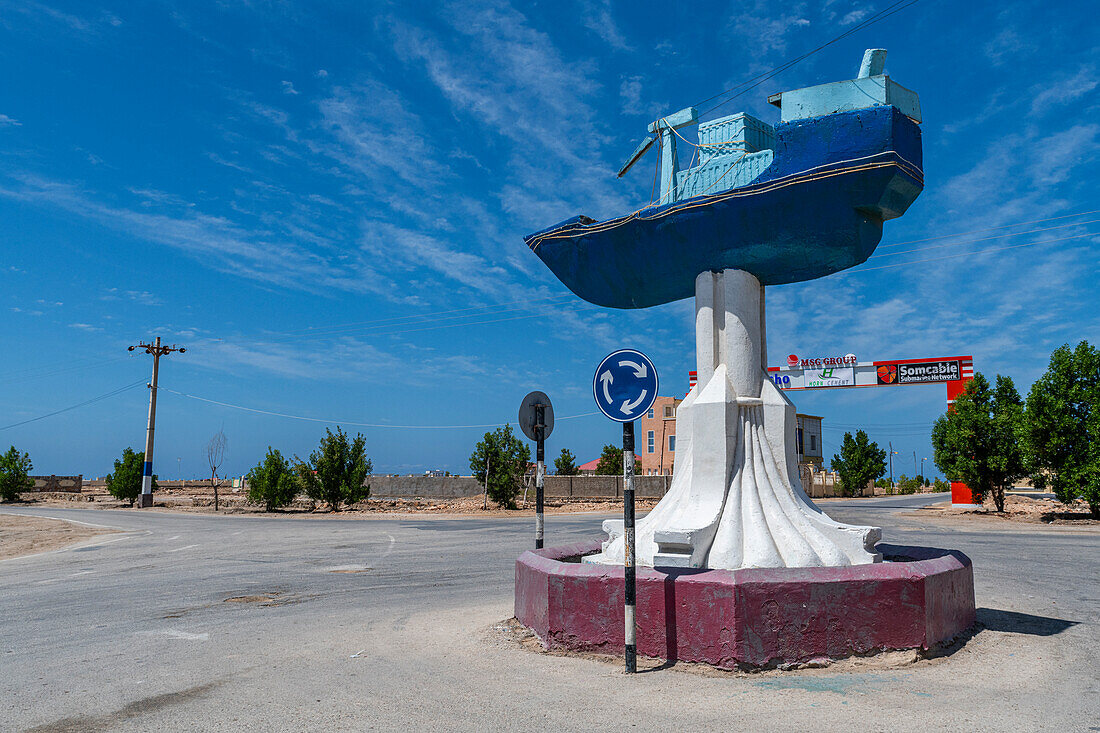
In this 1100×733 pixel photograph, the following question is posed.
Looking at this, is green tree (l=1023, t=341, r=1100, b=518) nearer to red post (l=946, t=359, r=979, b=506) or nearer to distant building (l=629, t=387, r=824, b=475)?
red post (l=946, t=359, r=979, b=506)

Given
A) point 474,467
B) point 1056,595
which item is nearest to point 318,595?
point 1056,595

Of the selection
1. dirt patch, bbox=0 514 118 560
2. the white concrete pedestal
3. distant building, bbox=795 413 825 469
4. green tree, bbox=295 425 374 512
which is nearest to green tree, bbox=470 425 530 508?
green tree, bbox=295 425 374 512

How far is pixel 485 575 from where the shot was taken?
11.5 m

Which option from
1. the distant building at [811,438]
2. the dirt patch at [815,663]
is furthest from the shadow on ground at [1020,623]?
the distant building at [811,438]

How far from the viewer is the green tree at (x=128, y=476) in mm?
40125

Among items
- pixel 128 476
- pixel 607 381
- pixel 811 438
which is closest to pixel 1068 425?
pixel 607 381

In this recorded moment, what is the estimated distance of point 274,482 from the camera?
3397 centimetres

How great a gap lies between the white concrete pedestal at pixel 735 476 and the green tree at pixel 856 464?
5328 centimetres

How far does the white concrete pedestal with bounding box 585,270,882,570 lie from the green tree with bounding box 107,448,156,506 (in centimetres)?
4021

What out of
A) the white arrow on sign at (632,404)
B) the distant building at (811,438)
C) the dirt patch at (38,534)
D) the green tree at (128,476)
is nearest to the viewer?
the white arrow on sign at (632,404)

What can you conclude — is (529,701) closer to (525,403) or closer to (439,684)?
(439,684)

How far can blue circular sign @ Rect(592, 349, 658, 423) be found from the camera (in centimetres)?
588

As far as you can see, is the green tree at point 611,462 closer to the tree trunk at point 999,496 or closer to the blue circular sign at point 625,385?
the tree trunk at point 999,496

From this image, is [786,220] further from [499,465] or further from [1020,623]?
[499,465]
